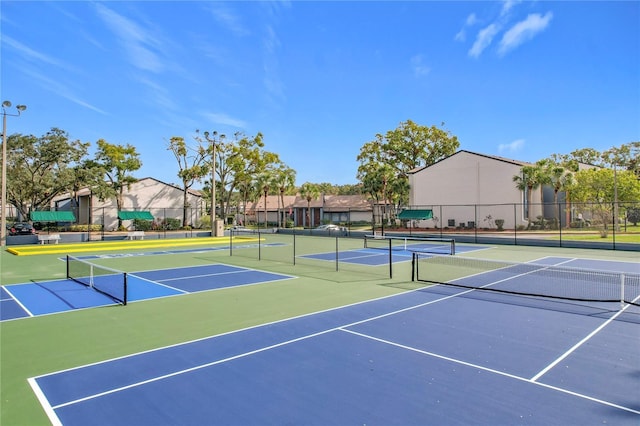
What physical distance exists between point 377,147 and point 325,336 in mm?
57679

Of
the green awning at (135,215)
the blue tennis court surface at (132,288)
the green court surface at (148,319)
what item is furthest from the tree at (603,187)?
the green awning at (135,215)

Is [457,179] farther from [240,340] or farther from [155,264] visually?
[240,340]

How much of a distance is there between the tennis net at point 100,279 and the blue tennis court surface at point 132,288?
212 mm

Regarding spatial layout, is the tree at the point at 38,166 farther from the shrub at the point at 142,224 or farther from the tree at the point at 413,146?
the tree at the point at 413,146

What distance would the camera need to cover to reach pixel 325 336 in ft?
24.3

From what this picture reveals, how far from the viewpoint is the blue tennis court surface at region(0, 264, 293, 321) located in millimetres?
9961

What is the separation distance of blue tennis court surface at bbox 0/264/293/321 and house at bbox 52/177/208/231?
100.0 ft

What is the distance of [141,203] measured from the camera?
1885 inches

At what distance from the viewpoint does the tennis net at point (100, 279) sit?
1126 centimetres

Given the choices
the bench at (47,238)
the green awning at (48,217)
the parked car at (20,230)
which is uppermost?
the green awning at (48,217)

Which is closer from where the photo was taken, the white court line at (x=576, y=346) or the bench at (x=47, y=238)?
the white court line at (x=576, y=346)

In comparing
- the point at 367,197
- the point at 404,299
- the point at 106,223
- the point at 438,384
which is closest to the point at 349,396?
the point at 438,384

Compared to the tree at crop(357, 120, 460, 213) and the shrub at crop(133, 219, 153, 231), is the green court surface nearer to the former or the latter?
the shrub at crop(133, 219, 153, 231)

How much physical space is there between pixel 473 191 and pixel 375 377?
4192cm
